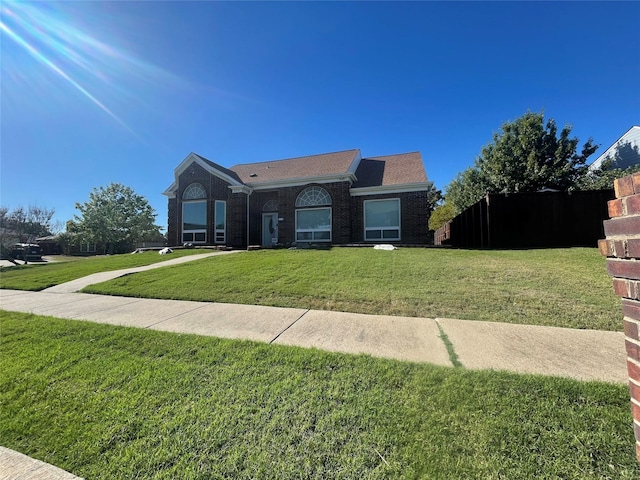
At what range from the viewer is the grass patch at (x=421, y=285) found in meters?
4.55

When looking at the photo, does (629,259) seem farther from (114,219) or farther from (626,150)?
(114,219)

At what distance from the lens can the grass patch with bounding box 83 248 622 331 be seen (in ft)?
14.9

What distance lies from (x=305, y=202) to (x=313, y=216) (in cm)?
91

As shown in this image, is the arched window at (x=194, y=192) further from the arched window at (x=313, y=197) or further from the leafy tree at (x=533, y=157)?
the leafy tree at (x=533, y=157)

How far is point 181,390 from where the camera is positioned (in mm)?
2520

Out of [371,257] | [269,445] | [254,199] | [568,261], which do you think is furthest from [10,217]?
[568,261]

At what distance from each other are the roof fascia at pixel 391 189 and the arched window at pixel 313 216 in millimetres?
1521

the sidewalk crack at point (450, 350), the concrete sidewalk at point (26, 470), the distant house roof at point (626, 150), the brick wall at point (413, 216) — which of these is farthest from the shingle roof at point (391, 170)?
the distant house roof at point (626, 150)

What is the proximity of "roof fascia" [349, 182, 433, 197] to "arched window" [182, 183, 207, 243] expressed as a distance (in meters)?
8.83

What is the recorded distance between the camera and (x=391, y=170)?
15398mm

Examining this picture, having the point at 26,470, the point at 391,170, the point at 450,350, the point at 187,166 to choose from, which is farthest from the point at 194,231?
the point at 450,350

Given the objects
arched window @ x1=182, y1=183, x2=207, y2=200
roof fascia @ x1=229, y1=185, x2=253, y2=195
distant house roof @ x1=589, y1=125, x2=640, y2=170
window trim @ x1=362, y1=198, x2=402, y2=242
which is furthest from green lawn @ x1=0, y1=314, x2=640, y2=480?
distant house roof @ x1=589, y1=125, x2=640, y2=170

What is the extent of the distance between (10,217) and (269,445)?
164 ft

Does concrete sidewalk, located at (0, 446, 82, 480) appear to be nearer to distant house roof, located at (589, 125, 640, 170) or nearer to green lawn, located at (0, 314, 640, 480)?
green lawn, located at (0, 314, 640, 480)
